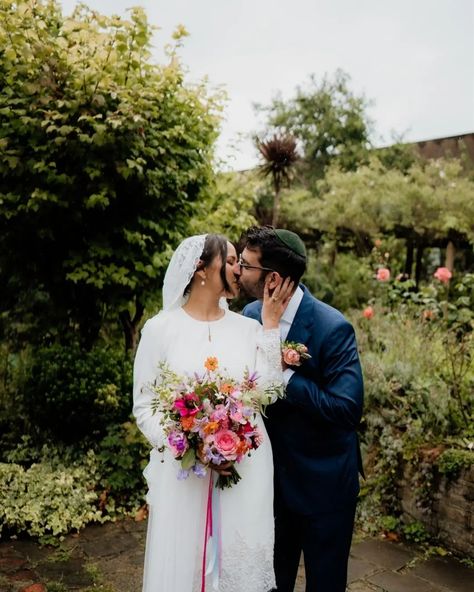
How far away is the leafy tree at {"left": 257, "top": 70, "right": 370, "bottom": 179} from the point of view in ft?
74.8

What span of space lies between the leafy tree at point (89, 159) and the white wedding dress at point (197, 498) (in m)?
2.64

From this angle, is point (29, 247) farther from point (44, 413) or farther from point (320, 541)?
point (320, 541)

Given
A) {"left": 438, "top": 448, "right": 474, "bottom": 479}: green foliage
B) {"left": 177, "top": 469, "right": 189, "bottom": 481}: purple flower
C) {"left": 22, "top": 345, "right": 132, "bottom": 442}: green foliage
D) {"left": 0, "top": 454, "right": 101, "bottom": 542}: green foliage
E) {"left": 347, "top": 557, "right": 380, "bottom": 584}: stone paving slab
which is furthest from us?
{"left": 22, "top": 345, "right": 132, "bottom": 442}: green foliage

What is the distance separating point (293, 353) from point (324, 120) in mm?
22454

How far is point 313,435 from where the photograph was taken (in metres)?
2.46

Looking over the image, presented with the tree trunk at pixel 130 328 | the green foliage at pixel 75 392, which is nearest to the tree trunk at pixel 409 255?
the tree trunk at pixel 130 328

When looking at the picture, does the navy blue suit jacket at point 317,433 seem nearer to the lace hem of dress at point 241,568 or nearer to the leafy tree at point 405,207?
the lace hem of dress at point 241,568

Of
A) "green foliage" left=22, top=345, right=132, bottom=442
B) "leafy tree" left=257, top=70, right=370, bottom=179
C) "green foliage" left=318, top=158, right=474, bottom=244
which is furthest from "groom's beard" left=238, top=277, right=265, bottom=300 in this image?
"leafy tree" left=257, top=70, right=370, bottom=179

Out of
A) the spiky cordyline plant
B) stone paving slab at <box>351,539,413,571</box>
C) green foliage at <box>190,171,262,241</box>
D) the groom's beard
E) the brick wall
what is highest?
the spiky cordyline plant

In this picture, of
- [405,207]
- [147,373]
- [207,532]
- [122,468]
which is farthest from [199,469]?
[405,207]

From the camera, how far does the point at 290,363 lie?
226 cm

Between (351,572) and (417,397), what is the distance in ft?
5.14

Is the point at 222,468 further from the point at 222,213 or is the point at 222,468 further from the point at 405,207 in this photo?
the point at 405,207

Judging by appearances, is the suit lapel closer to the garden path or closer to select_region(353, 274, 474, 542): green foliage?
the garden path
